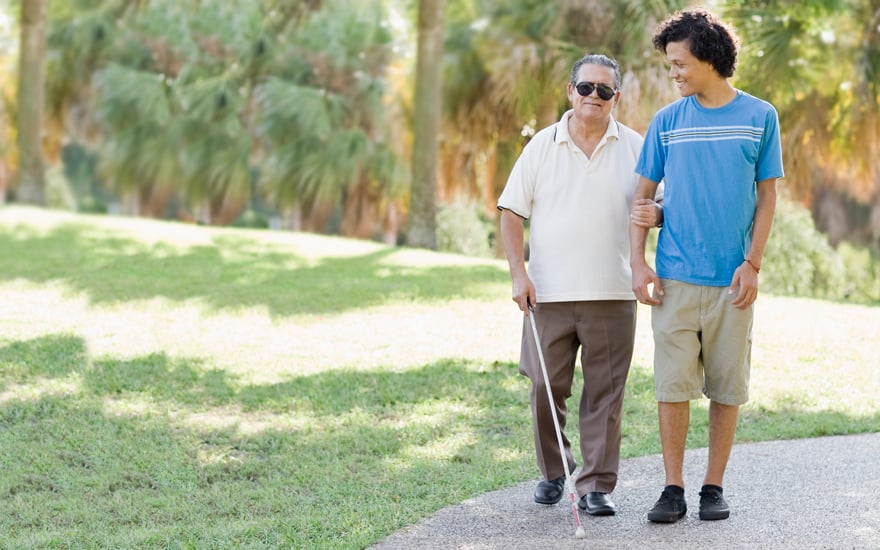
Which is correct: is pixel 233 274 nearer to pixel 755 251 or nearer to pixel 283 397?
pixel 283 397

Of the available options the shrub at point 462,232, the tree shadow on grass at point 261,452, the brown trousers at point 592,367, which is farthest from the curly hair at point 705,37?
the shrub at point 462,232

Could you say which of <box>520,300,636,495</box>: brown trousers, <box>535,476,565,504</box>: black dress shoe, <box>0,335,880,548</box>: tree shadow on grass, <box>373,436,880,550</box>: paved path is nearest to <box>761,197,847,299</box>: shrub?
<box>0,335,880,548</box>: tree shadow on grass

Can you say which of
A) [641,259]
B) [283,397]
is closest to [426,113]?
[283,397]

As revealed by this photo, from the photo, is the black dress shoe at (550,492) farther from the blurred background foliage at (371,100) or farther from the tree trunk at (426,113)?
the tree trunk at (426,113)

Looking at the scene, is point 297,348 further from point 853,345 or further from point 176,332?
point 853,345

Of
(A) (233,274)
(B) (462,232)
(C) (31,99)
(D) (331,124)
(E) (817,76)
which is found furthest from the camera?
(B) (462,232)

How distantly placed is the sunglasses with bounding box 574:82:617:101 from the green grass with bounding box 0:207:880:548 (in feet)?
6.54

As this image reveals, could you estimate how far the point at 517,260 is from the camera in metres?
4.95

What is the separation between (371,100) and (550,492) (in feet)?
68.1

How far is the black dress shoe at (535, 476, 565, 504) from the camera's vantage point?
5.13 meters

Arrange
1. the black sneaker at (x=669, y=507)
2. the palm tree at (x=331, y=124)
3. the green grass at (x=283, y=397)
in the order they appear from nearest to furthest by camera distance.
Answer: the black sneaker at (x=669, y=507), the green grass at (x=283, y=397), the palm tree at (x=331, y=124)

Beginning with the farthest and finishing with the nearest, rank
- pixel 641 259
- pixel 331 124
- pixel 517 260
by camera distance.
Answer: pixel 331 124, pixel 517 260, pixel 641 259

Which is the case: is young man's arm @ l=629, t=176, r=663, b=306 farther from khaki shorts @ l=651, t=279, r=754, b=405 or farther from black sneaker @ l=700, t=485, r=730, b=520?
black sneaker @ l=700, t=485, r=730, b=520

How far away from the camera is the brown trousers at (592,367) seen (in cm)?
487
